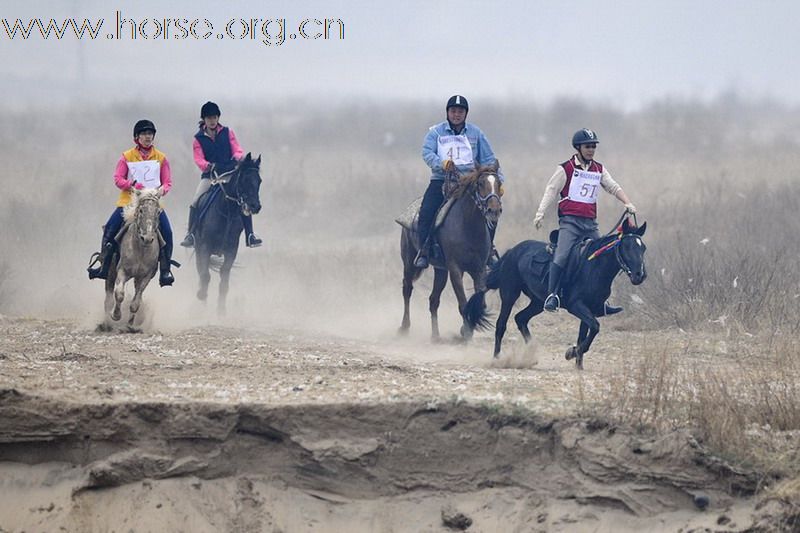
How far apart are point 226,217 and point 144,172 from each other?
10.8 ft

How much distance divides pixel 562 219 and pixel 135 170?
16.3ft

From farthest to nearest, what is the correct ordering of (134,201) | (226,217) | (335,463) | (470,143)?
(226,217)
(470,143)
(134,201)
(335,463)

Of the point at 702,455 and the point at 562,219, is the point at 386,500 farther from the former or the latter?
the point at 562,219

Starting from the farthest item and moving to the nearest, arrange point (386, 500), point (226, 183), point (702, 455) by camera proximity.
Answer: point (226, 183), point (386, 500), point (702, 455)

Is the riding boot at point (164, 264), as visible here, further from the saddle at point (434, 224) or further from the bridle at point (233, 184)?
the saddle at point (434, 224)

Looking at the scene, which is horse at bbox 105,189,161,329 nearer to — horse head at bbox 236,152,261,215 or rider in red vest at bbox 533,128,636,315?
horse head at bbox 236,152,261,215

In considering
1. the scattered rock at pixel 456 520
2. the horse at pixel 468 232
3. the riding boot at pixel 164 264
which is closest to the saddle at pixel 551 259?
the horse at pixel 468 232

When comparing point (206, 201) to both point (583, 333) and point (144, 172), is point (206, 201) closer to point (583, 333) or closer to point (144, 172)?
point (144, 172)

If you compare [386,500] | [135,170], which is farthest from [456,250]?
[386,500]

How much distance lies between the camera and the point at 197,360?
13000 mm

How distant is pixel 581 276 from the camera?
13688 millimetres

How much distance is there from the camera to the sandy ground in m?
10.0

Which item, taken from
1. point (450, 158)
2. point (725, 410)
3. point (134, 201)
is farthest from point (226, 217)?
point (725, 410)

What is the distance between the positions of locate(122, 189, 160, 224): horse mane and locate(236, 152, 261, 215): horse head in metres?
2.99
